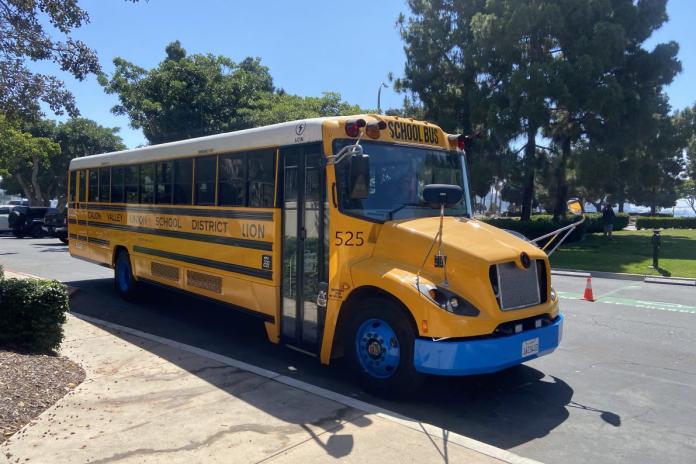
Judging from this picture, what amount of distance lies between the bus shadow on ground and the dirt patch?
119cm

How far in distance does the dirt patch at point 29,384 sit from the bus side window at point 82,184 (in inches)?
262

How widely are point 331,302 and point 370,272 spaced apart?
2.26ft

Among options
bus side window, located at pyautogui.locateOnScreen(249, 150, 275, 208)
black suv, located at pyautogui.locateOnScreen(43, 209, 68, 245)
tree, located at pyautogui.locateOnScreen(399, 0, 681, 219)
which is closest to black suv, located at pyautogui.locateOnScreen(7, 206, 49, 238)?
black suv, located at pyautogui.locateOnScreen(43, 209, 68, 245)

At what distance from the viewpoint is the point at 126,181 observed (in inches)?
407

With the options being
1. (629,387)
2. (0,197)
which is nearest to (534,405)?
(629,387)

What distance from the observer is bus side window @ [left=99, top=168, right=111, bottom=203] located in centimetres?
1103

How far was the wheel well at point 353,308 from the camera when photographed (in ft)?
17.3

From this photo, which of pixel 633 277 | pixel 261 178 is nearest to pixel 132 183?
pixel 261 178

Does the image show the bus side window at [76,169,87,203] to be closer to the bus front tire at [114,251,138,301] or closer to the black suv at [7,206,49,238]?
the bus front tire at [114,251,138,301]

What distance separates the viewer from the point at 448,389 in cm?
590

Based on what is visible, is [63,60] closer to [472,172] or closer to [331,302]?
[331,302]

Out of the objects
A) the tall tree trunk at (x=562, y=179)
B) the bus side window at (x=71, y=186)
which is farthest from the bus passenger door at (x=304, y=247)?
the tall tree trunk at (x=562, y=179)

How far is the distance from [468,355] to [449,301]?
500mm

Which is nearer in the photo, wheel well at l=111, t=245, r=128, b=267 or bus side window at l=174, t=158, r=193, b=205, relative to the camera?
bus side window at l=174, t=158, r=193, b=205
